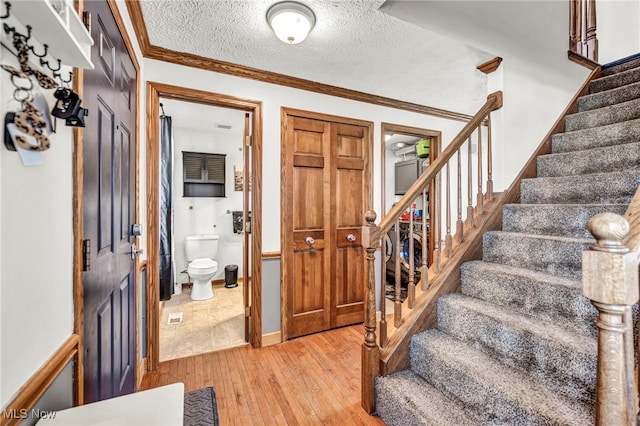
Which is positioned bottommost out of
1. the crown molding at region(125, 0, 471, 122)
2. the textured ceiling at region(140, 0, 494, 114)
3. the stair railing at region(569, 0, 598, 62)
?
the crown molding at region(125, 0, 471, 122)

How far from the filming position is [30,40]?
0.68 metres

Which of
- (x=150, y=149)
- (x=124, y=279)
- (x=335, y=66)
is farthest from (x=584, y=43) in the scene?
(x=124, y=279)

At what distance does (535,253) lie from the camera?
176 centimetres

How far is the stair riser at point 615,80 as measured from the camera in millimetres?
2350

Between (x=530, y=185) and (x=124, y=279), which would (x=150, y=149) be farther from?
(x=530, y=185)

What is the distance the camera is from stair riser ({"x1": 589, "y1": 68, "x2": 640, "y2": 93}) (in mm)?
2350

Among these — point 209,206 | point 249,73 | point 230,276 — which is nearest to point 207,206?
point 209,206

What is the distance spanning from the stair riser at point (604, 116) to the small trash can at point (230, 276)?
4113 millimetres

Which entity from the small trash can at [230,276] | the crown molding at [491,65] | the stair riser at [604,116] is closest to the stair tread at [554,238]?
the stair riser at [604,116]

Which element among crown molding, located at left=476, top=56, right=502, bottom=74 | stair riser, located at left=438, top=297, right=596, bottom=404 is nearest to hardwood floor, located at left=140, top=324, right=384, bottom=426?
stair riser, located at left=438, top=297, right=596, bottom=404

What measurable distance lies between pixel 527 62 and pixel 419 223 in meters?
2.25

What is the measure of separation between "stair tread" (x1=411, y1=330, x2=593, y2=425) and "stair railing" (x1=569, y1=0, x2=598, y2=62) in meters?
2.79

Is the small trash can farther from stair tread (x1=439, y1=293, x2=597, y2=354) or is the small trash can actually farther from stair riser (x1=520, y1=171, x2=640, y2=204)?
stair riser (x1=520, y1=171, x2=640, y2=204)

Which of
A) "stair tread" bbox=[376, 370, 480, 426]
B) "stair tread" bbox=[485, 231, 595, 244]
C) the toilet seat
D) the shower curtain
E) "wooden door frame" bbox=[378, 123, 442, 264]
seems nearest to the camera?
"stair tread" bbox=[376, 370, 480, 426]
